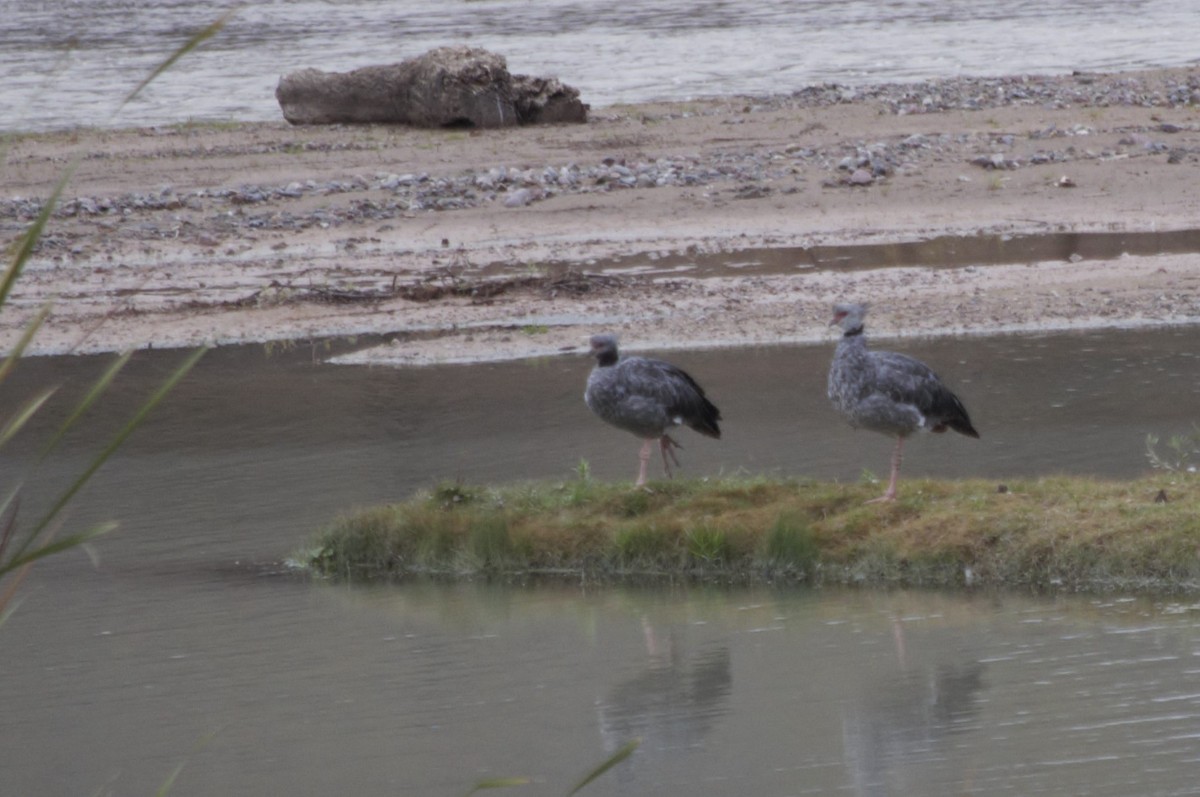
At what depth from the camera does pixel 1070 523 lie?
26.5 ft

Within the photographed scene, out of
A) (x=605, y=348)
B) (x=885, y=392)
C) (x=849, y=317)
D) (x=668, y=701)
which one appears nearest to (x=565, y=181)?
(x=605, y=348)

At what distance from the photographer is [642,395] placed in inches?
362

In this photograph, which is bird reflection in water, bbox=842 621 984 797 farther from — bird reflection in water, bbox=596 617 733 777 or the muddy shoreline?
the muddy shoreline

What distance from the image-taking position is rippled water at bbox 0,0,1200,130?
32.0 metres

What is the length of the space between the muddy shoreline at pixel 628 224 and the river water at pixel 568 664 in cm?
296

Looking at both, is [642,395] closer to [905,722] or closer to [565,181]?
[905,722]

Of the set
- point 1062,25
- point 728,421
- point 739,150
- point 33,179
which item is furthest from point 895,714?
point 1062,25

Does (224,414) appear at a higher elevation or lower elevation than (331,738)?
lower

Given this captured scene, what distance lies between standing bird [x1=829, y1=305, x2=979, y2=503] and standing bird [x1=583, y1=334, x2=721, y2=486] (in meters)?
0.79

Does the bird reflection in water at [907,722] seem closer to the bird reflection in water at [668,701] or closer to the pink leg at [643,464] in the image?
the bird reflection in water at [668,701]

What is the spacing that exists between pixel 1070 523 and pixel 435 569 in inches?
126

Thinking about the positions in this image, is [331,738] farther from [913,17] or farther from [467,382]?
[913,17]

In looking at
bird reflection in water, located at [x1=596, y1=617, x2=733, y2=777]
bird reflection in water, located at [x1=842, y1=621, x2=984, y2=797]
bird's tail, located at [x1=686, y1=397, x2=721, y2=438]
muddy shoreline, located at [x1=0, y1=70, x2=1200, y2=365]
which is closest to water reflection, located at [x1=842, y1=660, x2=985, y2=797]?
bird reflection in water, located at [x1=842, y1=621, x2=984, y2=797]

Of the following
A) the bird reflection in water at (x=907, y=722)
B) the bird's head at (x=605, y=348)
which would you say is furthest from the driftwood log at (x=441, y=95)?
the bird reflection in water at (x=907, y=722)
